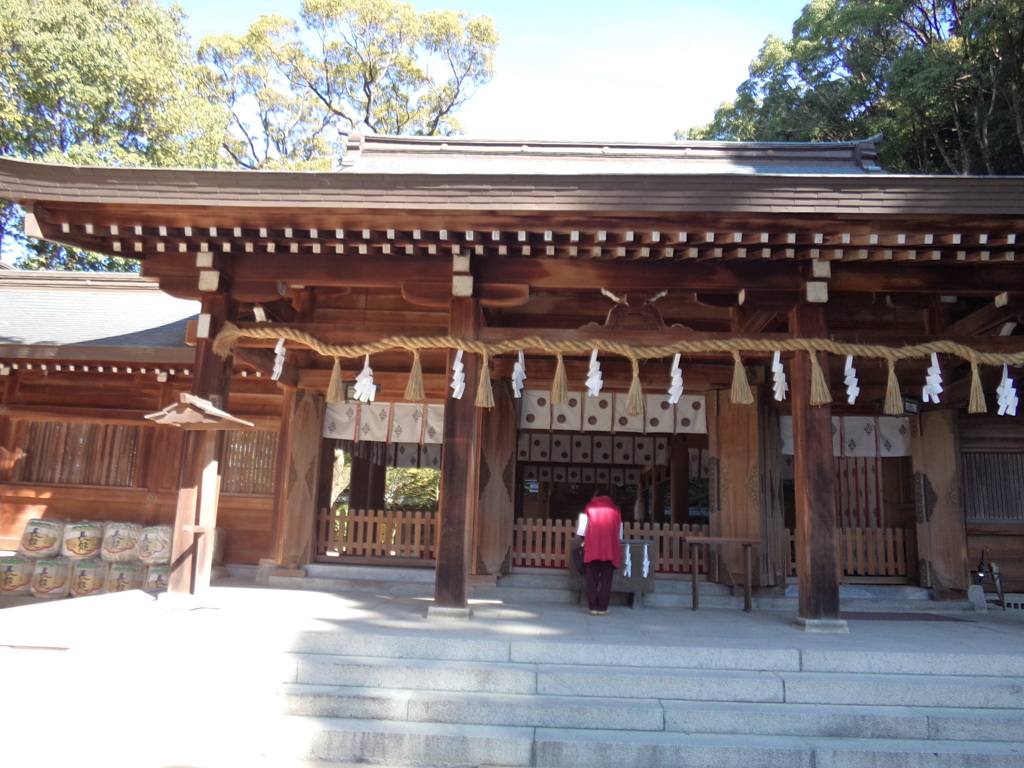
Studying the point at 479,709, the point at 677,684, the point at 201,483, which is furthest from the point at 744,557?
the point at 201,483

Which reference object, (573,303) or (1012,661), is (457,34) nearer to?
(573,303)

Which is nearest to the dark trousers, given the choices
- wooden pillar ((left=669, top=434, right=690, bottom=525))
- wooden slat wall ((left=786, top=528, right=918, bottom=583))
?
wooden slat wall ((left=786, top=528, right=918, bottom=583))

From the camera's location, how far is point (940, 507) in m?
8.58

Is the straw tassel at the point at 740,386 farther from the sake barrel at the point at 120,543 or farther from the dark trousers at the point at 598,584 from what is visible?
the sake barrel at the point at 120,543

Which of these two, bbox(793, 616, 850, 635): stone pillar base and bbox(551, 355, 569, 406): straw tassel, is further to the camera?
bbox(551, 355, 569, 406): straw tassel

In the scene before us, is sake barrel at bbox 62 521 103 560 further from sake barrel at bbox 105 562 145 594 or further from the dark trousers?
the dark trousers

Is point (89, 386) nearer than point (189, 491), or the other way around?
point (189, 491)

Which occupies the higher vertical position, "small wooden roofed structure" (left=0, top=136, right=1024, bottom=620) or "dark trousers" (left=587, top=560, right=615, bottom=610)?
"small wooden roofed structure" (left=0, top=136, right=1024, bottom=620)

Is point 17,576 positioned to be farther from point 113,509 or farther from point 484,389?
point 484,389

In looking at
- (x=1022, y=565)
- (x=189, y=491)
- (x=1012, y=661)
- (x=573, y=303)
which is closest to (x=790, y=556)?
(x=1022, y=565)

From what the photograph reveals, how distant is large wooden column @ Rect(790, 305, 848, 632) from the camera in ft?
20.6

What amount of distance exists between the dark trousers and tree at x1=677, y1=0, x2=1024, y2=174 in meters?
16.0

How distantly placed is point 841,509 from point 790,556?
1317 mm

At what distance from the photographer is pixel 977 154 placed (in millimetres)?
18281
